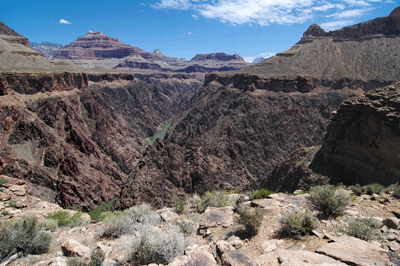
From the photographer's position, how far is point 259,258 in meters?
6.04

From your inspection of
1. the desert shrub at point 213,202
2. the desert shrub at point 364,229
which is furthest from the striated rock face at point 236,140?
the desert shrub at point 364,229

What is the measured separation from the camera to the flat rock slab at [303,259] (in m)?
5.43

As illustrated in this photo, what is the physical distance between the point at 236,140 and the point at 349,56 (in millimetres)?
66018

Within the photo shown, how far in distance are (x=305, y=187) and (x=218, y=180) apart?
1582 cm

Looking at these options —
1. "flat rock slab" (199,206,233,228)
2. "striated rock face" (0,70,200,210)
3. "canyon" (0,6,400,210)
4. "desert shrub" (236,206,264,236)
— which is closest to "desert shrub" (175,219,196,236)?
→ "flat rock slab" (199,206,233,228)

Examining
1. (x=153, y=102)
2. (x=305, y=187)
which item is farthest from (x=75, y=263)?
(x=153, y=102)

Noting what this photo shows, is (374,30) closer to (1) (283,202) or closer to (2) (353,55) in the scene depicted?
(2) (353,55)

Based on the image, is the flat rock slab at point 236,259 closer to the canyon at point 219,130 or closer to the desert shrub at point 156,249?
the desert shrub at point 156,249

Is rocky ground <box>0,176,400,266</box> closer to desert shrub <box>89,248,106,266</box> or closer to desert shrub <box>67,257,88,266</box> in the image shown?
desert shrub <box>89,248,106,266</box>

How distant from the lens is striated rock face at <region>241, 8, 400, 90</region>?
74.8 meters

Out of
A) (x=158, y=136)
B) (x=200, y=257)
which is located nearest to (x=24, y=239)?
(x=200, y=257)

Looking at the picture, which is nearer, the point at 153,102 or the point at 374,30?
the point at 374,30

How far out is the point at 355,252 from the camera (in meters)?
5.68

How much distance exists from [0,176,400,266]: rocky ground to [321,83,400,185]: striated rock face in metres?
14.2
